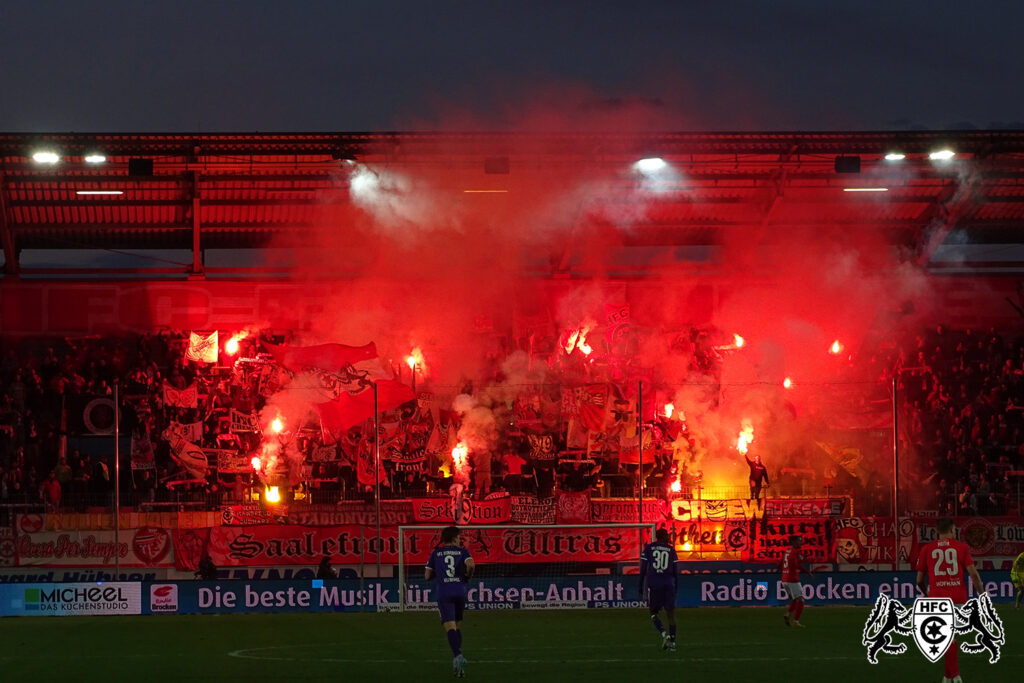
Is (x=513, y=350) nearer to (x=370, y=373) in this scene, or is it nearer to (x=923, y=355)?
(x=370, y=373)

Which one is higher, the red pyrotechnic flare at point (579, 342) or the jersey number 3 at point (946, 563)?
the red pyrotechnic flare at point (579, 342)

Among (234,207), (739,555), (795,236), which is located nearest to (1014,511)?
(739,555)

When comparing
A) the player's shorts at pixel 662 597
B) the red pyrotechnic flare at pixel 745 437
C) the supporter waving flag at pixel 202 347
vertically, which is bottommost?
the player's shorts at pixel 662 597

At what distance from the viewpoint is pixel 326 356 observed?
34.5 metres

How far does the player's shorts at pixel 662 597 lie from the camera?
17.9m

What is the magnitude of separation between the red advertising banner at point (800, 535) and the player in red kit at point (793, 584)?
15.9 ft

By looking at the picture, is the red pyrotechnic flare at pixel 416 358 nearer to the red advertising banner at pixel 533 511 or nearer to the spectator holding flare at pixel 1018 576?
the red advertising banner at pixel 533 511

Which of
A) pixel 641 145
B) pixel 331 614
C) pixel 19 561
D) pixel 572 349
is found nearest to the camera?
pixel 331 614

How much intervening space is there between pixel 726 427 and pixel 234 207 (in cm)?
1426

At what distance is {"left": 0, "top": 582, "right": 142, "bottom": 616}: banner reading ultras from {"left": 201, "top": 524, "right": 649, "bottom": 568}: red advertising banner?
3.16 m

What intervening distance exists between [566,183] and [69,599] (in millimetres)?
16436

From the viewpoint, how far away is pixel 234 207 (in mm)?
36438

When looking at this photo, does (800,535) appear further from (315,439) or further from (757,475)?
(315,439)

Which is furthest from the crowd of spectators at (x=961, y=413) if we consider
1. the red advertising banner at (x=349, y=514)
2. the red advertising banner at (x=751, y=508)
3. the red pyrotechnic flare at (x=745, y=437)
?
the red advertising banner at (x=349, y=514)
